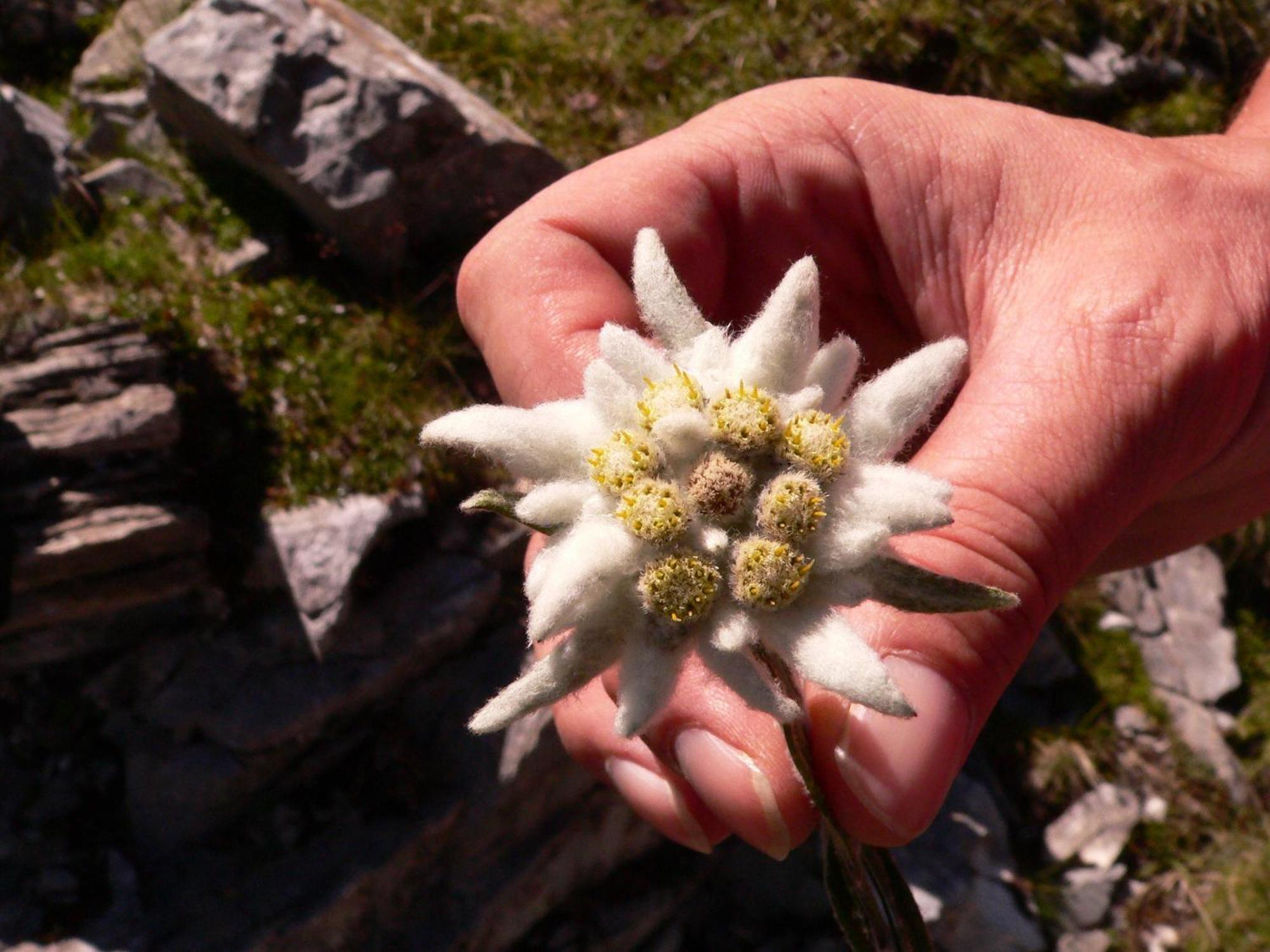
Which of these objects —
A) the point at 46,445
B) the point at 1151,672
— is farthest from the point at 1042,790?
the point at 46,445

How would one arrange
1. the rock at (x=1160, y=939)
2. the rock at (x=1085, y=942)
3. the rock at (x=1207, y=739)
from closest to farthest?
the rock at (x=1085, y=942)
the rock at (x=1160, y=939)
the rock at (x=1207, y=739)

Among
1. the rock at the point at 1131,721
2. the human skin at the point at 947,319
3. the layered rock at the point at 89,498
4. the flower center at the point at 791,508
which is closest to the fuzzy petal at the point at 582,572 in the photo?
the flower center at the point at 791,508

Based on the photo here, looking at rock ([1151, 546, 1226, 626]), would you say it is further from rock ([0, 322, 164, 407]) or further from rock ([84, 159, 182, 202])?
rock ([84, 159, 182, 202])

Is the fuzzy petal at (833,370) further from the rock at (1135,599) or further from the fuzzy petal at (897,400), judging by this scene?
the rock at (1135,599)

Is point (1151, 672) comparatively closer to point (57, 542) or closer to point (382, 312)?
point (382, 312)

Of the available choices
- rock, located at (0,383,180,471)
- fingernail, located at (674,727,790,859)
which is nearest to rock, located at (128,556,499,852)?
rock, located at (0,383,180,471)

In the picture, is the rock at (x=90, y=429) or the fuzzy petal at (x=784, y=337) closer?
the fuzzy petal at (x=784, y=337)

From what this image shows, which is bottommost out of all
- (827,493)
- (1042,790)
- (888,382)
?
(1042,790)
